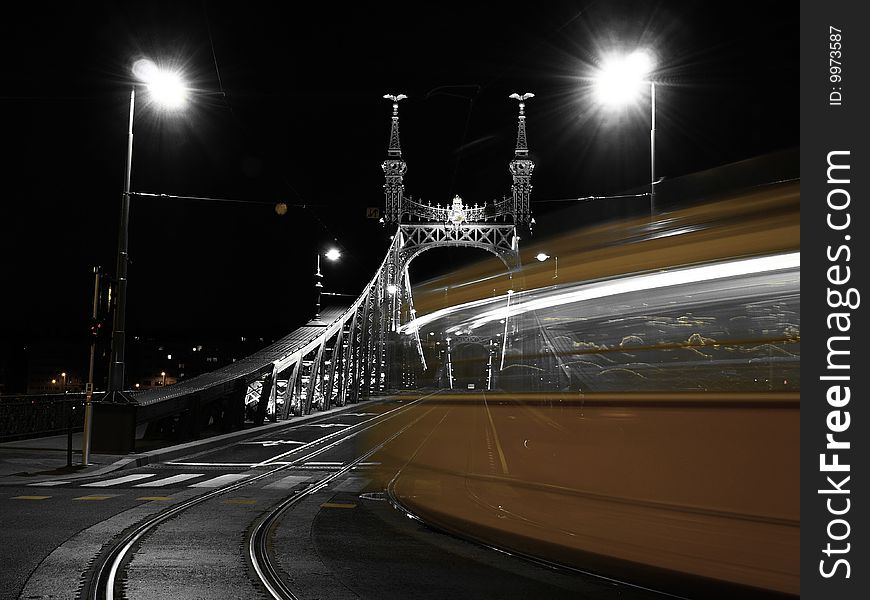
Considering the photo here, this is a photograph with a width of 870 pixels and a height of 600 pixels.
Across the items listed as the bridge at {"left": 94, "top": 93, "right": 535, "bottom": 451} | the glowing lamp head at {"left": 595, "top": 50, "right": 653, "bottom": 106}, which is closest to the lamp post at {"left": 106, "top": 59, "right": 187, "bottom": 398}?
the bridge at {"left": 94, "top": 93, "right": 535, "bottom": 451}

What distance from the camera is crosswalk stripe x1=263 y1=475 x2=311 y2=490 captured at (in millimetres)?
15442

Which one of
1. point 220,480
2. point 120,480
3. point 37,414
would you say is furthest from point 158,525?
point 37,414

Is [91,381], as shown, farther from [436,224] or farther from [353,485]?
[436,224]

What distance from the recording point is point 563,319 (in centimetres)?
1795

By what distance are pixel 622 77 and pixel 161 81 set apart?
31.5 ft

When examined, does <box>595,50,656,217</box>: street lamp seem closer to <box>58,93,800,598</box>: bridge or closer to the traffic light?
<box>58,93,800,598</box>: bridge

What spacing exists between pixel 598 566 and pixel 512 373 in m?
26.4

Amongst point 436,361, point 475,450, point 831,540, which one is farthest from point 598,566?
point 436,361

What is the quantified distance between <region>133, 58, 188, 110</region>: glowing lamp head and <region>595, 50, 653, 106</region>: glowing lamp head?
8962 millimetres

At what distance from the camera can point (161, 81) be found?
765 inches

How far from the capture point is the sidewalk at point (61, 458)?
1667 cm

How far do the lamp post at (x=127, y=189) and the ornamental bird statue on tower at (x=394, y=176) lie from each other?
4440 centimetres

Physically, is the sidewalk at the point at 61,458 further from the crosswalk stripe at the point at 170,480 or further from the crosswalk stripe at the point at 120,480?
the crosswalk stripe at the point at 170,480

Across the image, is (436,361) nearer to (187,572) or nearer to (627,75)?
(627,75)
